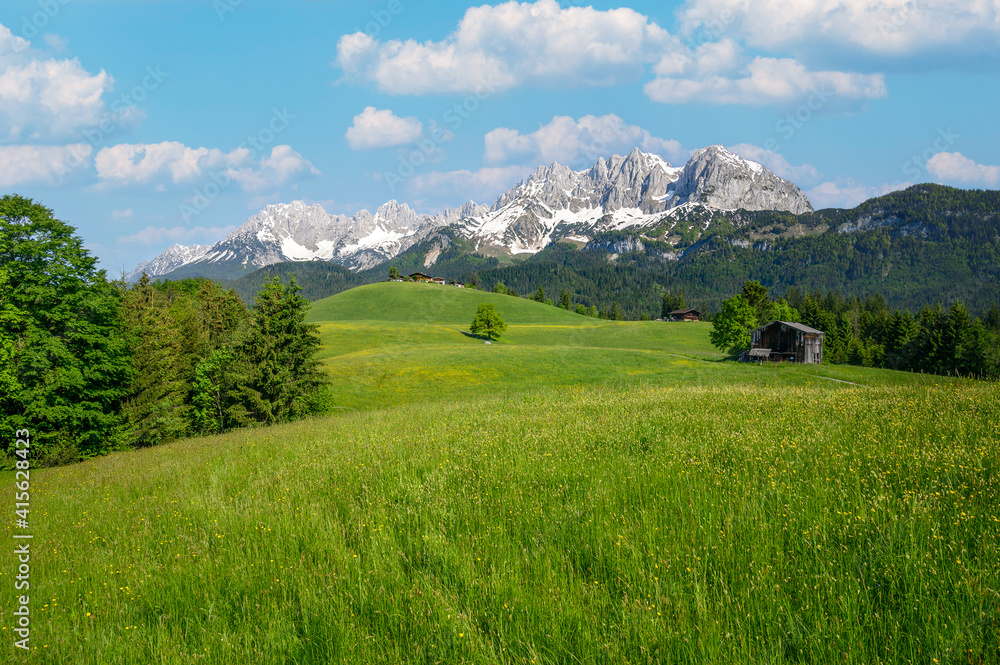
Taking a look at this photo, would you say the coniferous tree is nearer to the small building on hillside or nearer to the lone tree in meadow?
the lone tree in meadow

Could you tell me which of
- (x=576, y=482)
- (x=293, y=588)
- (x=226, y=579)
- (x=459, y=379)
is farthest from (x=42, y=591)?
(x=459, y=379)

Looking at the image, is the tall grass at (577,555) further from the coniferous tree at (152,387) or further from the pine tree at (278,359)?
the coniferous tree at (152,387)

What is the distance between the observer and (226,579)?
5.38 meters

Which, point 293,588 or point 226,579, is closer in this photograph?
point 293,588

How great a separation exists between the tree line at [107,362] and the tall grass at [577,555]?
70.5ft

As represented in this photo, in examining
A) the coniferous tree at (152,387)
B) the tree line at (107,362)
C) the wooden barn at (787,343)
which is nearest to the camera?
the tree line at (107,362)

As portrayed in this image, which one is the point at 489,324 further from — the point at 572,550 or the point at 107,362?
the point at 572,550

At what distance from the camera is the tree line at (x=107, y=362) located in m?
24.2

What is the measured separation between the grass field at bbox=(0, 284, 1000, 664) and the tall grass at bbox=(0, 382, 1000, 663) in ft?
0.09

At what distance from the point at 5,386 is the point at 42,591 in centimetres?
2565

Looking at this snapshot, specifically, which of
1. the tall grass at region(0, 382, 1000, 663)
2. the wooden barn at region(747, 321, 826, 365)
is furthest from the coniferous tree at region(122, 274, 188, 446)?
the wooden barn at region(747, 321, 826, 365)

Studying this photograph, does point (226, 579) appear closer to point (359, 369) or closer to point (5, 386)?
point (5, 386)

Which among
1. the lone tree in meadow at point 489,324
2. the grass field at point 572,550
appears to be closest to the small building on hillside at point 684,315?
the lone tree in meadow at point 489,324

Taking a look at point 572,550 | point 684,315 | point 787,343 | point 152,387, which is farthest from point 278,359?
point 684,315
